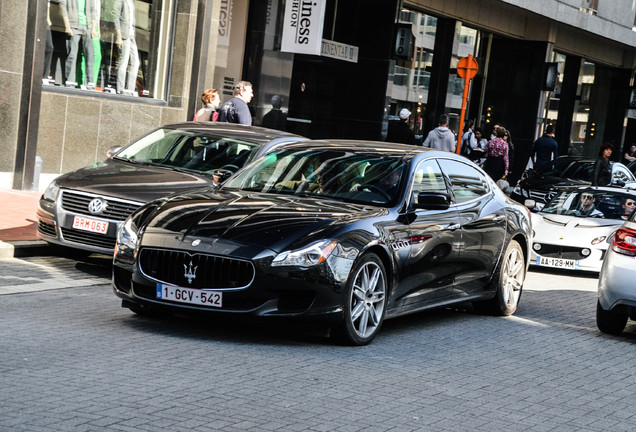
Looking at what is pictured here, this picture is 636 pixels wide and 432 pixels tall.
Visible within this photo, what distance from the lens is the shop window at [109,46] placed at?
59.5 ft

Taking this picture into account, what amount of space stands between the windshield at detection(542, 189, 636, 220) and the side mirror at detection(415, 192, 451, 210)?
7676 millimetres

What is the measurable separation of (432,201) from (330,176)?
856mm

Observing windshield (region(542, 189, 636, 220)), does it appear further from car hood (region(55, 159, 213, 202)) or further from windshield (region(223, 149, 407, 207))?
windshield (region(223, 149, 407, 207))

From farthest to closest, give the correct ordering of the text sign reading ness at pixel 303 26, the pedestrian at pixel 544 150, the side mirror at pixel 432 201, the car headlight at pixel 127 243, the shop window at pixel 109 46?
the pedestrian at pixel 544 150
the text sign reading ness at pixel 303 26
the shop window at pixel 109 46
the side mirror at pixel 432 201
the car headlight at pixel 127 243

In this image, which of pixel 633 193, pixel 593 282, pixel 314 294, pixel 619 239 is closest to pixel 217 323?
pixel 314 294

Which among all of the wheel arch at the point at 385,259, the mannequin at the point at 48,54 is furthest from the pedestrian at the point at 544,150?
the wheel arch at the point at 385,259

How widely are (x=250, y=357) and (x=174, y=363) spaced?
0.60 metres

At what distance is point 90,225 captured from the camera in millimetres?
10492

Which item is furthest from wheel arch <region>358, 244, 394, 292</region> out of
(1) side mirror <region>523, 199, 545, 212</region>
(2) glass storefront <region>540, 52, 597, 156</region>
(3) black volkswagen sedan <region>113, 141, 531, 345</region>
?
(2) glass storefront <region>540, 52, 597, 156</region>

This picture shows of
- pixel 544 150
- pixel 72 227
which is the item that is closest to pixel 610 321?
pixel 72 227

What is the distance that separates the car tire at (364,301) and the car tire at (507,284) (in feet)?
7.59

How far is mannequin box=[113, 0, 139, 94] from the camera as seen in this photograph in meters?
19.6

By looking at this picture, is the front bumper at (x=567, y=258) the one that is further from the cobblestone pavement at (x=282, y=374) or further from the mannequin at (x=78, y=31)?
the mannequin at (x=78, y=31)

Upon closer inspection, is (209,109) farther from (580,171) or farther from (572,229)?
(580,171)
